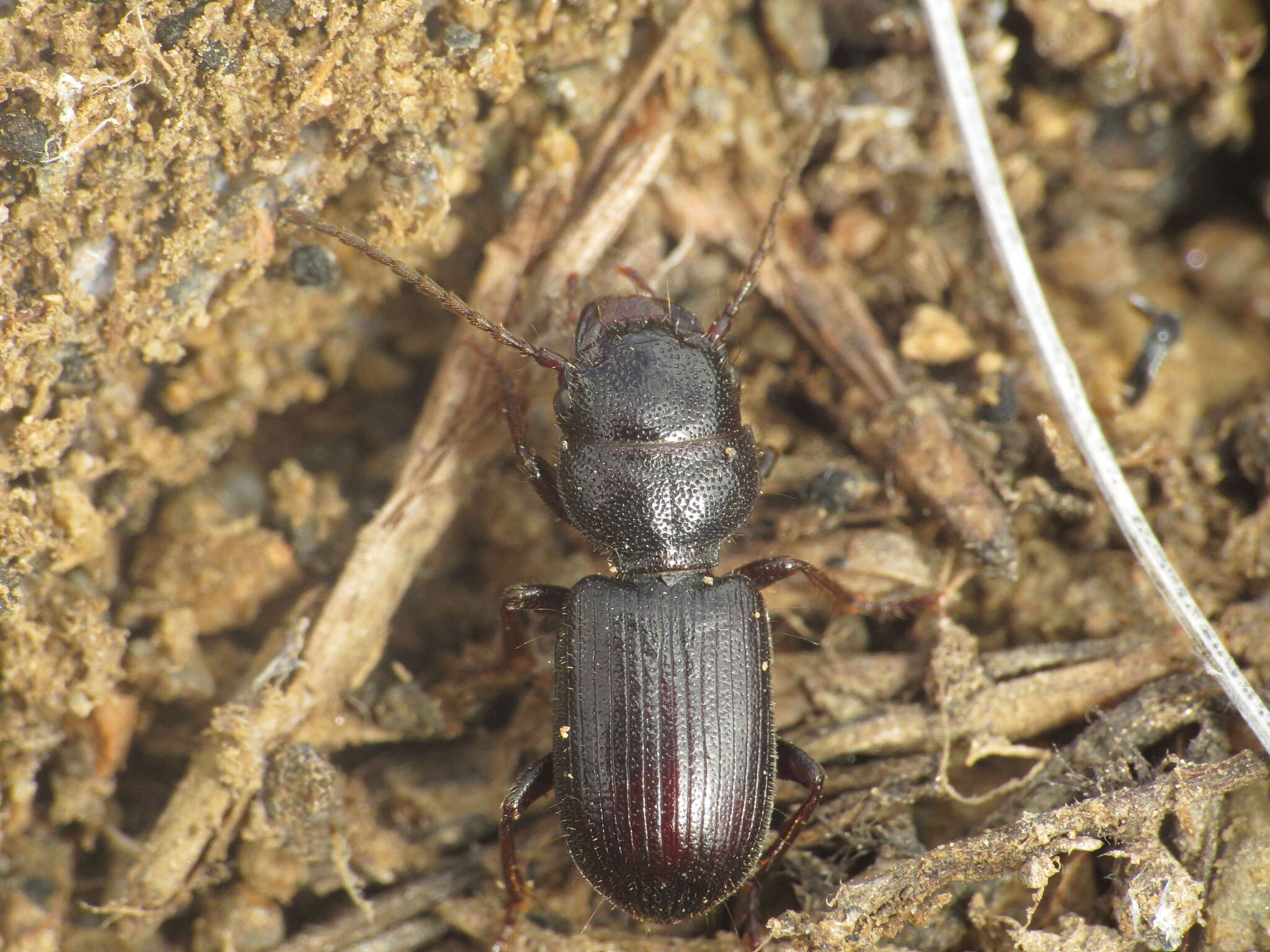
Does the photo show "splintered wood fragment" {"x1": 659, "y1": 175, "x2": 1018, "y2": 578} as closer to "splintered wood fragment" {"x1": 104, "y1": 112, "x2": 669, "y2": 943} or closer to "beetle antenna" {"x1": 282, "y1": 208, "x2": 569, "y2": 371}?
"splintered wood fragment" {"x1": 104, "y1": 112, "x2": 669, "y2": 943}

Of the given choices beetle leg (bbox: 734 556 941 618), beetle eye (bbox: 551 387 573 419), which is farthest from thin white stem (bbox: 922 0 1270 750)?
beetle eye (bbox: 551 387 573 419)

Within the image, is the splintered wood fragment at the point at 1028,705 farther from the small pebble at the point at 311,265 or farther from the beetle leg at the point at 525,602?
the small pebble at the point at 311,265

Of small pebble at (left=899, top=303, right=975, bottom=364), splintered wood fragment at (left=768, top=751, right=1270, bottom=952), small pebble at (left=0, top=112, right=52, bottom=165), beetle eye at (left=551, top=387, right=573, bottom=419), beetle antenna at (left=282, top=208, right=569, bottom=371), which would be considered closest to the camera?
small pebble at (left=0, top=112, right=52, bottom=165)

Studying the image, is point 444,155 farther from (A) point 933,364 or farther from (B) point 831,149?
(A) point 933,364

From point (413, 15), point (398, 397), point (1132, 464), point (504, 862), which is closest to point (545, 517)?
point (398, 397)

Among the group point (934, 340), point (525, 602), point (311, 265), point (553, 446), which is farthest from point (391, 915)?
point (934, 340)
